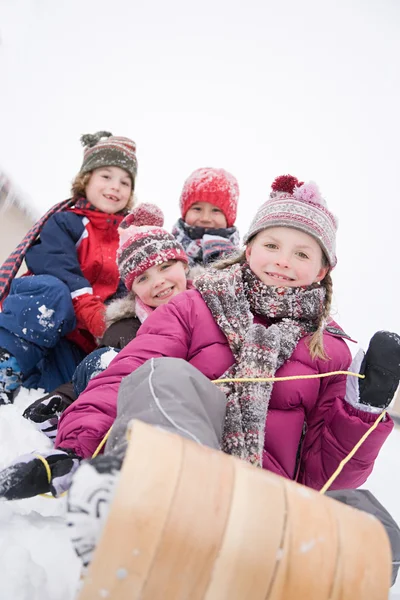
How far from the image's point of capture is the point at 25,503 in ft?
3.05

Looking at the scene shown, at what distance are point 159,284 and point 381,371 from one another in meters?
0.86

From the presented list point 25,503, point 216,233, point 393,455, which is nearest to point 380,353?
point 25,503

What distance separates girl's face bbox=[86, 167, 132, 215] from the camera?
6.88 feet

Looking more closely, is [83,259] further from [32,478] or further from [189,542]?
[189,542]

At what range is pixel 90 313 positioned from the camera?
67.4 inches

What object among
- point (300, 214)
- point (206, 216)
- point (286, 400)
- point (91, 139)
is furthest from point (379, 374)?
point (91, 139)

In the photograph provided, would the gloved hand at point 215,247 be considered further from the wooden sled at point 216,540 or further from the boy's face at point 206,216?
the wooden sled at point 216,540

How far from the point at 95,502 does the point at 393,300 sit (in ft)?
19.9

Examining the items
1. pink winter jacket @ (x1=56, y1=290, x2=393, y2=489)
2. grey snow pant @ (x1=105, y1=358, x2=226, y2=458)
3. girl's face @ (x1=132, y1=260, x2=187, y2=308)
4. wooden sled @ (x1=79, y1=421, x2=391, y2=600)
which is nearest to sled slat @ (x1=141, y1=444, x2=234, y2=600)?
wooden sled @ (x1=79, y1=421, x2=391, y2=600)

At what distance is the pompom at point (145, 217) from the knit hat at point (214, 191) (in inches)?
13.1

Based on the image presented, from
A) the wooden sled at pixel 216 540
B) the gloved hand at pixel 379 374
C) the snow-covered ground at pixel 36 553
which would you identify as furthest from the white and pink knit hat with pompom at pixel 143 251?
the wooden sled at pixel 216 540

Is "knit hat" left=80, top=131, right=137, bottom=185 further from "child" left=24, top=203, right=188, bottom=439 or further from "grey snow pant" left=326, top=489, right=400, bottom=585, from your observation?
"grey snow pant" left=326, top=489, right=400, bottom=585

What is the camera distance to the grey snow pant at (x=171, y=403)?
0.62 m

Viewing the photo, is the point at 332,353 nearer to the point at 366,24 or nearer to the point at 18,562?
the point at 18,562
